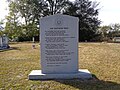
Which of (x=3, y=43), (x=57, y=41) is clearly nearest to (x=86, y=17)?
(x=3, y=43)

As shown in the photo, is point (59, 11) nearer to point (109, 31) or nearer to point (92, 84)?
point (109, 31)

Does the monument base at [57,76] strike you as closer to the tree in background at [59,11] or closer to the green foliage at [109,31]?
the tree in background at [59,11]

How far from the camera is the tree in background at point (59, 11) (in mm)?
47844

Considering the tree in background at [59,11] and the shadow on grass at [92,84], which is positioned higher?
the tree in background at [59,11]

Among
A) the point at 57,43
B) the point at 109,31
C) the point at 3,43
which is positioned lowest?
the point at 3,43

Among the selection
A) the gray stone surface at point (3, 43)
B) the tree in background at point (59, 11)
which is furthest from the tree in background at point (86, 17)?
the gray stone surface at point (3, 43)

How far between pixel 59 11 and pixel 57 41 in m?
43.9

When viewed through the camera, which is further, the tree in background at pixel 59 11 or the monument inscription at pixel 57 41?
the tree in background at pixel 59 11

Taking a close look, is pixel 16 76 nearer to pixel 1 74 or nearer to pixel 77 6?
pixel 1 74

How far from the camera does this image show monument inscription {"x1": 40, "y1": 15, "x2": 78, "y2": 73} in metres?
7.77

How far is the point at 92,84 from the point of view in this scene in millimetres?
6871

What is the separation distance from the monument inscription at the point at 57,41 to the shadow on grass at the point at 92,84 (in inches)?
31.1

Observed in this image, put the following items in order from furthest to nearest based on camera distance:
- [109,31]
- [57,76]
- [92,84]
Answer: [109,31]
[57,76]
[92,84]

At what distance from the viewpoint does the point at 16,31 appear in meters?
46.9
